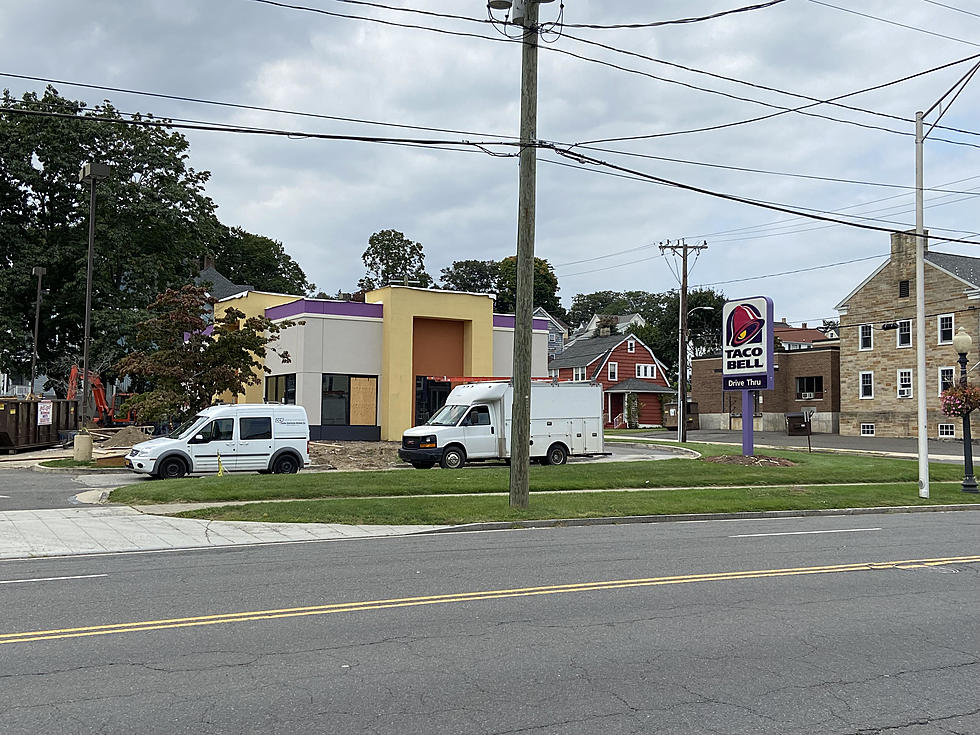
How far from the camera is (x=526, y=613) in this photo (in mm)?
8266

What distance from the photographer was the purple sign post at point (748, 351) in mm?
28391

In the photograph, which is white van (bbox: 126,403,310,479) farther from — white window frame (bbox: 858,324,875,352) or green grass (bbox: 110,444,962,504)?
white window frame (bbox: 858,324,875,352)

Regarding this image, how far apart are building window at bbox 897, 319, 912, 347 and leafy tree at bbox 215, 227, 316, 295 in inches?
2168

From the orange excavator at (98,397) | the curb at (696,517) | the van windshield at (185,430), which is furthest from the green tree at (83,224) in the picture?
the curb at (696,517)

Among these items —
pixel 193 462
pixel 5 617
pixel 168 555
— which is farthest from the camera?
pixel 193 462

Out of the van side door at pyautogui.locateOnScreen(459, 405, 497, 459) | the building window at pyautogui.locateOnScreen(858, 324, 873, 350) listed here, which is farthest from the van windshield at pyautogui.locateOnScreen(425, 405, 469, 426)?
the building window at pyautogui.locateOnScreen(858, 324, 873, 350)

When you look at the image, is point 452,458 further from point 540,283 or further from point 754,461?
point 540,283

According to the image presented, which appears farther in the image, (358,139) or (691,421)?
(691,421)

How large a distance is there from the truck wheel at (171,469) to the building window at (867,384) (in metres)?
43.1

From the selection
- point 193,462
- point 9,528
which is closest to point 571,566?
point 9,528

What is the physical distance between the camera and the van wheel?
24188 mm

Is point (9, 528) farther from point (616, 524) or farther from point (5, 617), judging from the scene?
point (616, 524)

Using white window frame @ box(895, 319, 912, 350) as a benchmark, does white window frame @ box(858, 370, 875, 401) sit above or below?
below

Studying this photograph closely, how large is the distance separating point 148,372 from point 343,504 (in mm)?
13614
